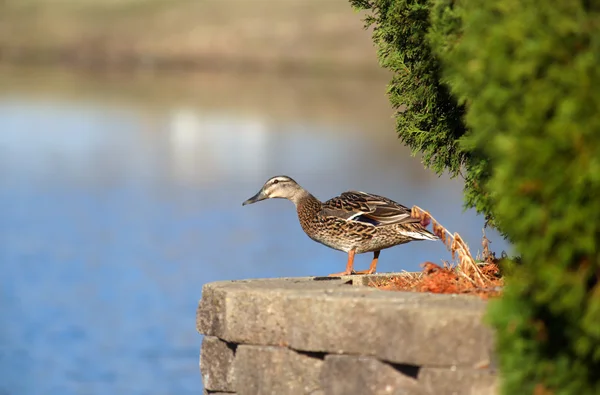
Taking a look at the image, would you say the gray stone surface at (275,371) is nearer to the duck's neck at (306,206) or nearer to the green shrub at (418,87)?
the green shrub at (418,87)

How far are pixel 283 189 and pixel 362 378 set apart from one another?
12.2 ft

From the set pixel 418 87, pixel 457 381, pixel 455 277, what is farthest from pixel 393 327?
pixel 418 87

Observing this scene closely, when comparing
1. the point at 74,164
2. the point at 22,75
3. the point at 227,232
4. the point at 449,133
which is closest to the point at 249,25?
the point at 22,75

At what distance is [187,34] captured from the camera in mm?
100188

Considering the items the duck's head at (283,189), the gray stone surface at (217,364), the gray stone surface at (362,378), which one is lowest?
the gray stone surface at (217,364)

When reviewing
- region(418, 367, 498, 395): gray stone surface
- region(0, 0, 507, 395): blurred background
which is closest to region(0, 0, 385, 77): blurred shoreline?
region(0, 0, 507, 395): blurred background

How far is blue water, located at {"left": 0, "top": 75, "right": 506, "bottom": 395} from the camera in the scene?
16719mm

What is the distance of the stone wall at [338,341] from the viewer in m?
5.93

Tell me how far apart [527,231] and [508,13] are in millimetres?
856

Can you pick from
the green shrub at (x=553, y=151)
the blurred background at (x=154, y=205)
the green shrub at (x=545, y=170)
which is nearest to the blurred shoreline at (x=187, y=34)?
the blurred background at (x=154, y=205)

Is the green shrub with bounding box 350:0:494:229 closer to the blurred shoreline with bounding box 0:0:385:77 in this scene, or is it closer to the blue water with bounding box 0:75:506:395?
the blue water with bounding box 0:75:506:395

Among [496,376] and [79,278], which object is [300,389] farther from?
[79,278]

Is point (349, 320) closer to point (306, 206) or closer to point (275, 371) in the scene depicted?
point (275, 371)

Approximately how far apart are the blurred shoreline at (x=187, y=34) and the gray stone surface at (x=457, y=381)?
291 feet
